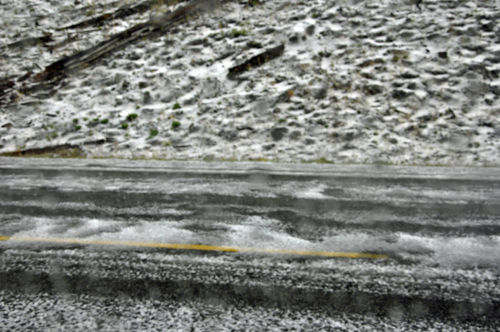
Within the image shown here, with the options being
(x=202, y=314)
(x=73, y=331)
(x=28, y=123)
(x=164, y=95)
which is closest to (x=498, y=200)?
(x=202, y=314)

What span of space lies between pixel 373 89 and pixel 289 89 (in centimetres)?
274

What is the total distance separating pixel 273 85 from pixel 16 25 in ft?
43.2

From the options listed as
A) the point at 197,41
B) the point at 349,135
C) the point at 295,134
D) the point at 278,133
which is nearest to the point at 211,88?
the point at 197,41

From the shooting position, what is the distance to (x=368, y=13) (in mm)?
14281

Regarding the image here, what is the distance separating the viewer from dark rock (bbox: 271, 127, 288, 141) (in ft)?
34.7

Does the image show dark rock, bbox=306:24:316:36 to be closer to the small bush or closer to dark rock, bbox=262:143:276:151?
dark rock, bbox=262:143:276:151

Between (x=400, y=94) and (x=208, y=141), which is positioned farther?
(x=400, y=94)

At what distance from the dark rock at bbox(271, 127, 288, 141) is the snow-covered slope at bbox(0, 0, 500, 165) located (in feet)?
0.10

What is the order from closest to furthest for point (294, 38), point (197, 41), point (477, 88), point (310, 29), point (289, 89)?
point (477, 88)
point (289, 89)
point (294, 38)
point (310, 29)
point (197, 41)

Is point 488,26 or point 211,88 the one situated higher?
point 488,26

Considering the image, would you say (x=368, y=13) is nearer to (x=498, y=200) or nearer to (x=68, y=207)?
(x=498, y=200)

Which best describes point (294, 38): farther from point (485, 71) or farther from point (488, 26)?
point (488, 26)

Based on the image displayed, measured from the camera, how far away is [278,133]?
10.7 meters

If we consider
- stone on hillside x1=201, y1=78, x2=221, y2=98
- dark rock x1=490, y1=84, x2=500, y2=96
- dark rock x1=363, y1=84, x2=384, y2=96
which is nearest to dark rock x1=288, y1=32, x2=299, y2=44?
stone on hillside x1=201, y1=78, x2=221, y2=98
